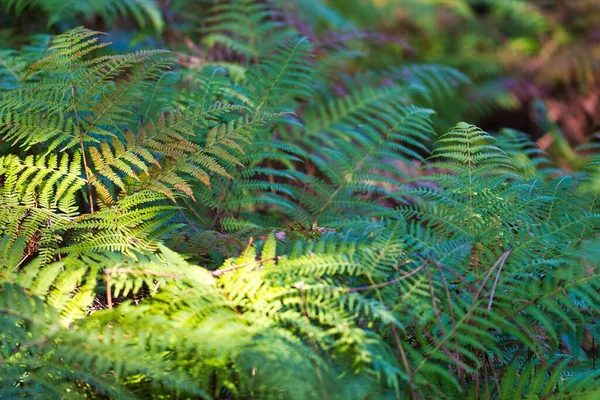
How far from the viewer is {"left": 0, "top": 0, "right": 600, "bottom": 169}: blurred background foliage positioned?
348cm

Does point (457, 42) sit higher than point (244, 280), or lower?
lower

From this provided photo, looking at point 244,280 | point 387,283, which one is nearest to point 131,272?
point 244,280

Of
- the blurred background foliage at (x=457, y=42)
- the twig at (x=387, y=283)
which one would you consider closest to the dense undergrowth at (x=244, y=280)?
the twig at (x=387, y=283)

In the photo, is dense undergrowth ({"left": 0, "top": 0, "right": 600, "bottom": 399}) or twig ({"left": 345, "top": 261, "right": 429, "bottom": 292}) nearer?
dense undergrowth ({"left": 0, "top": 0, "right": 600, "bottom": 399})

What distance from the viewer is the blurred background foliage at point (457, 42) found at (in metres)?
3.48

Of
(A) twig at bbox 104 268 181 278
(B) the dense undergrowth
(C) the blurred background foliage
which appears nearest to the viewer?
(B) the dense undergrowth

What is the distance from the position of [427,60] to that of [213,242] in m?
4.17

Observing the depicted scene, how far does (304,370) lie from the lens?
1242 mm

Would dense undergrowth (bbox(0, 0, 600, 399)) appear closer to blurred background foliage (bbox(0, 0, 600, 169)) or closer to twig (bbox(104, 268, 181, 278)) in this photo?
twig (bbox(104, 268, 181, 278))

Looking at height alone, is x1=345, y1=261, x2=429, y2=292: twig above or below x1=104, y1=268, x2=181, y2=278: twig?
below

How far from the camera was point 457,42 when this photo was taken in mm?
5797

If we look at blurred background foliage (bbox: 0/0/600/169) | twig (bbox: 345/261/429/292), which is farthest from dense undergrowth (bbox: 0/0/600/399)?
blurred background foliage (bbox: 0/0/600/169)

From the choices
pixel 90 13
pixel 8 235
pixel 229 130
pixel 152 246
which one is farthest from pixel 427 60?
pixel 8 235

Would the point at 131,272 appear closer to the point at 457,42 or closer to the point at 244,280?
the point at 244,280
